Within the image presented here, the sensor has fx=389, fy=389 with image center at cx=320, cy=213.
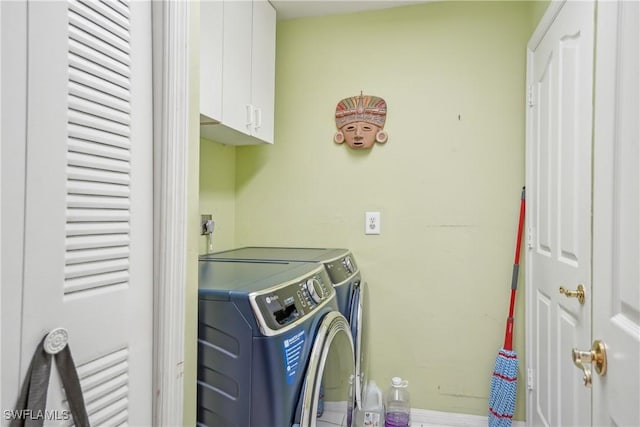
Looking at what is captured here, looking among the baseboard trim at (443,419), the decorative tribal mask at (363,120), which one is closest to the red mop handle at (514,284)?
the baseboard trim at (443,419)

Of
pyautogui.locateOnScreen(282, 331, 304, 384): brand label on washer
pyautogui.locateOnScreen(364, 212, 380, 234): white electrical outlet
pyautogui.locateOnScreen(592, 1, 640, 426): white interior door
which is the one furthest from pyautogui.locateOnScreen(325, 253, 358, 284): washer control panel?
pyautogui.locateOnScreen(592, 1, 640, 426): white interior door

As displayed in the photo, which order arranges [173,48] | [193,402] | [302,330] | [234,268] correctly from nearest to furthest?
[173,48]
[193,402]
[302,330]
[234,268]

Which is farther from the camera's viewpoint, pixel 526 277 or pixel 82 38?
pixel 526 277

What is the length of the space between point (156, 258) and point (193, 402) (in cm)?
39

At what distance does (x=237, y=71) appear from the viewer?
185 cm

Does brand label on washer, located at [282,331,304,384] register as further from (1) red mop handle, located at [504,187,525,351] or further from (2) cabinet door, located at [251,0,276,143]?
(1) red mop handle, located at [504,187,525,351]

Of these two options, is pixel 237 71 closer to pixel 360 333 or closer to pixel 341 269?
pixel 341 269

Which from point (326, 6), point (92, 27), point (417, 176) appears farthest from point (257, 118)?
point (92, 27)

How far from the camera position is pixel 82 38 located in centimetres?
71

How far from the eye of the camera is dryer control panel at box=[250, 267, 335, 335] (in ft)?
3.26

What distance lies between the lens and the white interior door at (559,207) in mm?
1271

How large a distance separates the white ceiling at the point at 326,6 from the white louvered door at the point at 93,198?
159 cm

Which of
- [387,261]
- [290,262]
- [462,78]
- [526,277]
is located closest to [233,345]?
[290,262]

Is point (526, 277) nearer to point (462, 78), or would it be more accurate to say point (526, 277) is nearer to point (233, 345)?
point (462, 78)
